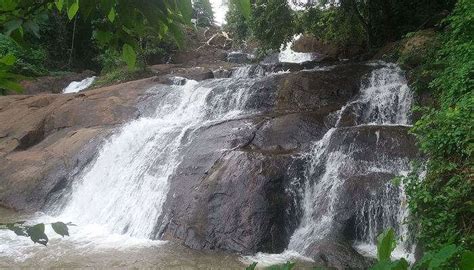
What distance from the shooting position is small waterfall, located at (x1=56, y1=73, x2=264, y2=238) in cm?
805

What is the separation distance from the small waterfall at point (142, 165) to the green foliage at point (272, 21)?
199 centimetres

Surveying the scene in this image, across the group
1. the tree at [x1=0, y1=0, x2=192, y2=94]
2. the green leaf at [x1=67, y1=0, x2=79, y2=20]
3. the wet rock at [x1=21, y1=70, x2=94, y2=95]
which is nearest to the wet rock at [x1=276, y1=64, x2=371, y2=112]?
the tree at [x1=0, y1=0, x2=192, y2=94]

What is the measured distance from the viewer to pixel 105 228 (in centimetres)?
797

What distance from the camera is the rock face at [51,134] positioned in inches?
386

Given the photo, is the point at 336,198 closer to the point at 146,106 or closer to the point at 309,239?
the point at 309,239

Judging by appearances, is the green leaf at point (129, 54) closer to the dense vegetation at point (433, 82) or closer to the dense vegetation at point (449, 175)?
the dense vegetation at point (433, 82)

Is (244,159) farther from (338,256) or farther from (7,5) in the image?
(7,5)

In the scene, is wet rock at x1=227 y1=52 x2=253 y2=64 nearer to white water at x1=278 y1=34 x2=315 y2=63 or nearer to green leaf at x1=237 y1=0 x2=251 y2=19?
white water at x1=278 y1=34 x2=315 y2=63

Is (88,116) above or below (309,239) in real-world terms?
above

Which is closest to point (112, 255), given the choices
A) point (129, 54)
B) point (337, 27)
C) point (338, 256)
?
point (338, 256)

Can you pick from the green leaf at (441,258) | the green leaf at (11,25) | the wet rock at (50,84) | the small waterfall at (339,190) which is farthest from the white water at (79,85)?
the green leaf at (441,258)

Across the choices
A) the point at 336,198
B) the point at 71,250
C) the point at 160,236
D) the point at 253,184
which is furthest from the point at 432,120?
the point at 71,250

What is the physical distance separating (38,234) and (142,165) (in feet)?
26.2

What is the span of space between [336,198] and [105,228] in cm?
441
